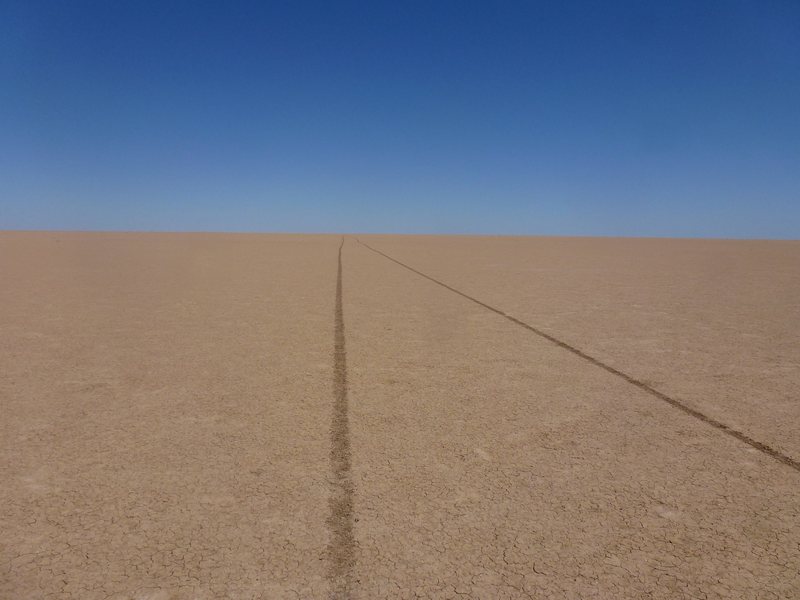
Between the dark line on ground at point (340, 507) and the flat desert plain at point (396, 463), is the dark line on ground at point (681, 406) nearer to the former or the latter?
the flat desert plain at point (396, 463)

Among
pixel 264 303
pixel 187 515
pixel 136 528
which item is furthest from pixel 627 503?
pixel 264 303

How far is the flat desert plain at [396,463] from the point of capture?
6.40ft

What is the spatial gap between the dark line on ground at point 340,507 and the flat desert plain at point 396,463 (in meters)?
0.01

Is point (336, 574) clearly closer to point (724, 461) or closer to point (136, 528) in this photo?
point (136, 528)

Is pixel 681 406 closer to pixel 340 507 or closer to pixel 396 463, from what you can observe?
pixel 396 463

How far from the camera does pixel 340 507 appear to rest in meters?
2.38

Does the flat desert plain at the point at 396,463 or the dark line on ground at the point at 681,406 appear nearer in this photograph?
the flat desert plain at the point at 396,463

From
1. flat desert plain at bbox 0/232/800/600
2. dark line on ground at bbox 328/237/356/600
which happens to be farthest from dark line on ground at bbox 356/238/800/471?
dark line on ground at bbox 328/237/356/600

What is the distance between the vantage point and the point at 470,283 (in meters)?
12.7

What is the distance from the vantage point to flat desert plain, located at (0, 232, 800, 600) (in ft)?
6.40

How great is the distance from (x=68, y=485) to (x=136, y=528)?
0.58 metres

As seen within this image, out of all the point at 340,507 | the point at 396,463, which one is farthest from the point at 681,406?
the point at 340,507

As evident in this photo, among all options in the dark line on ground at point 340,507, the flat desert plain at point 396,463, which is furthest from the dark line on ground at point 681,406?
the dark line on ground at point 340,507

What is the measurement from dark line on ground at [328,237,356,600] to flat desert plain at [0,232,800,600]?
0.01m
